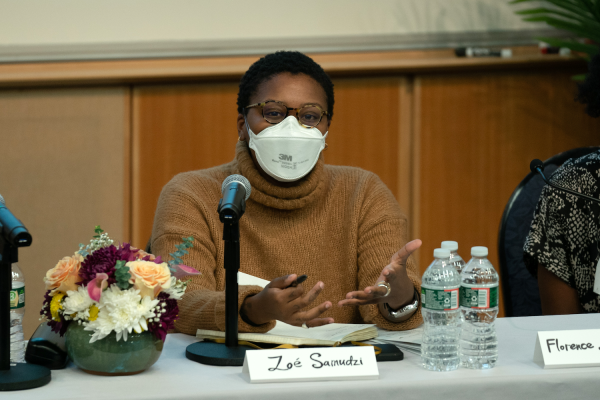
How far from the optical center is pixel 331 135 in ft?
10.2

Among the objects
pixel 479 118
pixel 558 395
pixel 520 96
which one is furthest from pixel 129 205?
pixel 558 395

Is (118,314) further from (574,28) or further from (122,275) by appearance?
(574,28)

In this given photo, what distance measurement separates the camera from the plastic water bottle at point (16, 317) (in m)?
1.12

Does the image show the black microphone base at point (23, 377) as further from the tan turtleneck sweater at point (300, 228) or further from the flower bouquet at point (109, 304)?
the tan turtleneck sweater at point (300, 228)

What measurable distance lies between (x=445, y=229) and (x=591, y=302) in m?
1.41

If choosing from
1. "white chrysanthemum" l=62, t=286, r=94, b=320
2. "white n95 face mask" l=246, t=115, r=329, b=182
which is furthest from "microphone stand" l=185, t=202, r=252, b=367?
"white n95 face mask" l=246, t=115, r=329, b=182

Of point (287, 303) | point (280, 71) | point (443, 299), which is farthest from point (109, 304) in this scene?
point (280, 71)

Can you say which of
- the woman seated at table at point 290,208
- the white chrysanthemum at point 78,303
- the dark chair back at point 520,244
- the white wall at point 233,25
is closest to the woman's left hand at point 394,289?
the woman seated at table at point 290,208

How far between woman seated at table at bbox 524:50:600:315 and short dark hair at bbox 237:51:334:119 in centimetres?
70

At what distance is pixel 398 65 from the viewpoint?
3.03 m

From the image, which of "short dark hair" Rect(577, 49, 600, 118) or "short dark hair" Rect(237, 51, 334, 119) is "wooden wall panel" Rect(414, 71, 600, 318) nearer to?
"short dark hair" Rect(577, 49, 600, 118)

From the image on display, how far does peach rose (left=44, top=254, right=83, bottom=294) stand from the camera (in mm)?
1043

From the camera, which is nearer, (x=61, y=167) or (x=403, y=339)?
(x=403, y=339)

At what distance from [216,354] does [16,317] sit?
37 centimetres
